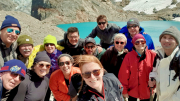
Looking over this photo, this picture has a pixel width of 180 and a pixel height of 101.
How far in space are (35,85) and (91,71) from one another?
4.73 ft

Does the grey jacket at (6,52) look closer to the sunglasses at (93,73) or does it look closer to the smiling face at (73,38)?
the smiling face at (73,38)

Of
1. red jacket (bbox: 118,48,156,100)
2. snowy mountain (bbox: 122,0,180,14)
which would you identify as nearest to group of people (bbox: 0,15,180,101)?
red jacket (bbox: 118,48,156,100)

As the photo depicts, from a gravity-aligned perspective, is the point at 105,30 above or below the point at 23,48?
above

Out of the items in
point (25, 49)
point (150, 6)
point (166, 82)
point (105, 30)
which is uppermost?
point (150, 6)

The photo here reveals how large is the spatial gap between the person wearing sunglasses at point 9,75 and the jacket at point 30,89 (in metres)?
0.16

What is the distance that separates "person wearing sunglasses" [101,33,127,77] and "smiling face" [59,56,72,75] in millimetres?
858

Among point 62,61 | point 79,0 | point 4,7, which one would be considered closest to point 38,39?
point 62,61

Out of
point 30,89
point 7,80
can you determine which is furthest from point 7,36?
point 30,89

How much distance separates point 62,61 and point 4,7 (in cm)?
4315

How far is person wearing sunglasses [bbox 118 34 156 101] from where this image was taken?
2566mm

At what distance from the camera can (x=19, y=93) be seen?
87.2 inches

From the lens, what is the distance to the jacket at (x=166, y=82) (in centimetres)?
210

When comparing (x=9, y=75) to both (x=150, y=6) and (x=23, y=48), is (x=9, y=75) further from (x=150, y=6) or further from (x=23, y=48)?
(x=150, y=6)

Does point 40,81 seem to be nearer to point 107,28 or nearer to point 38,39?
point 107,28
